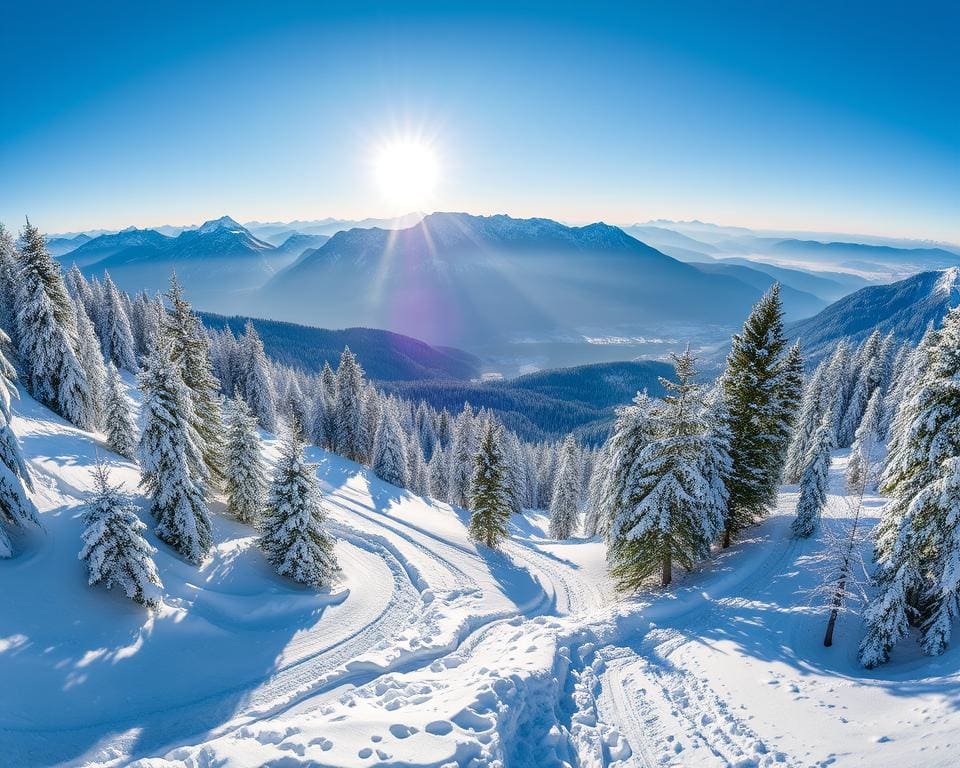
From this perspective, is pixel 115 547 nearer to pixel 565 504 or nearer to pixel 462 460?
pixel 565 504

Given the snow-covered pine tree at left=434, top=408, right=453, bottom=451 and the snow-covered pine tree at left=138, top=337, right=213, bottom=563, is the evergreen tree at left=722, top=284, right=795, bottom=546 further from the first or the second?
the snow-covered pine tree at left=434, top=408, right=453, bottom=451

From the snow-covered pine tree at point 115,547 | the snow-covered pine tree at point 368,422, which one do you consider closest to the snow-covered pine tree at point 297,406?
the snow-covered pine tree at point 368,422

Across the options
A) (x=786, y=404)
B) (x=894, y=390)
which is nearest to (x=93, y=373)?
(x=786, y=404)

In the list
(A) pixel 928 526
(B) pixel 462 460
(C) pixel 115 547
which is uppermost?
(A) pixel 928 526

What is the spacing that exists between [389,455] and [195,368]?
2520cm

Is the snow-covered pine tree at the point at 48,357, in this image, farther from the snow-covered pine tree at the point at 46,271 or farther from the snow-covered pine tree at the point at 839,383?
the snow-covered pine tree at the point at 839,383

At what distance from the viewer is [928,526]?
13.3 metres

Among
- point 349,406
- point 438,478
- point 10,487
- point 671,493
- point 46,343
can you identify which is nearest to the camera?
point 10,487

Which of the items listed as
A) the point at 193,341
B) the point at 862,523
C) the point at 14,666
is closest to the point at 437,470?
the point at 193,341

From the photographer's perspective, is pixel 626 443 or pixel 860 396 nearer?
pixel 626 443

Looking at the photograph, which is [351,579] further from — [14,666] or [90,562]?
[14,666]

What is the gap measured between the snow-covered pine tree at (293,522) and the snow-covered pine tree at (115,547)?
5168 mm

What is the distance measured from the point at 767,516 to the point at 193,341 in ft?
125

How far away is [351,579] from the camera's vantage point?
2177 centimetres
